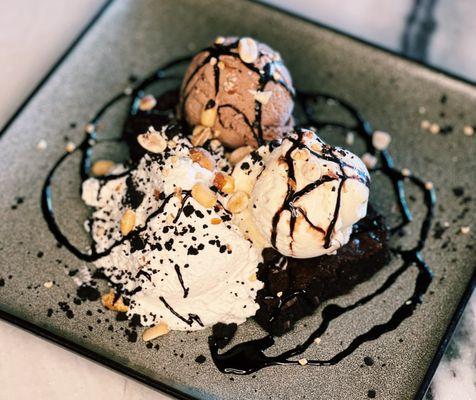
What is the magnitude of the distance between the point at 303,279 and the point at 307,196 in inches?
12.0

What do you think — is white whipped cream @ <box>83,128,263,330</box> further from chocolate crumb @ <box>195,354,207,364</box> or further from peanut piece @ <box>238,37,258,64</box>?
peanut piece @ <box>238,37,258,64</box>

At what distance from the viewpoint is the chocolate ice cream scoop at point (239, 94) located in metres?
1.94

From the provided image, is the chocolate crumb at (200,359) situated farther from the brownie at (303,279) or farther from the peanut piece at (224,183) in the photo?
the peanut piece at (224,183)

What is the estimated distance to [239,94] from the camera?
1.94m

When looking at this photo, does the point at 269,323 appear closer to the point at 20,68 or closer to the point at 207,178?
the point at 207,178

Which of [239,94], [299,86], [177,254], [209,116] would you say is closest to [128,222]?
[177,254]

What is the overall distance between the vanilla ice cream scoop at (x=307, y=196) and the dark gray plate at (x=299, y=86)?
1.05 ft

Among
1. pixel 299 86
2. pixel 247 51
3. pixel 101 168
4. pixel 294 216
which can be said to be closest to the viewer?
pixel 294 216

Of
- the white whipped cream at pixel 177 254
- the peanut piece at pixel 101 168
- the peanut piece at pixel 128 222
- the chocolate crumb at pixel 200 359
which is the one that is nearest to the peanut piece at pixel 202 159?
the white whipped cream at pixel 177 254

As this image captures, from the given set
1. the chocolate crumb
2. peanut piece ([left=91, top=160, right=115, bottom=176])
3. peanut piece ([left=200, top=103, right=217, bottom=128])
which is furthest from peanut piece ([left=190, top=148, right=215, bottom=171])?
the chocolate crumb

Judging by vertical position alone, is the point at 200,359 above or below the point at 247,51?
below

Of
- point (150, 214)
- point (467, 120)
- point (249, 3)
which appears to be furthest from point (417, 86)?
point (150, 214)

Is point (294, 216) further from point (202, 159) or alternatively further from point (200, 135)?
point (200, 135)

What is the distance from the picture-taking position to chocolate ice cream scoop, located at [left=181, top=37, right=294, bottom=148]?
6.35ft
